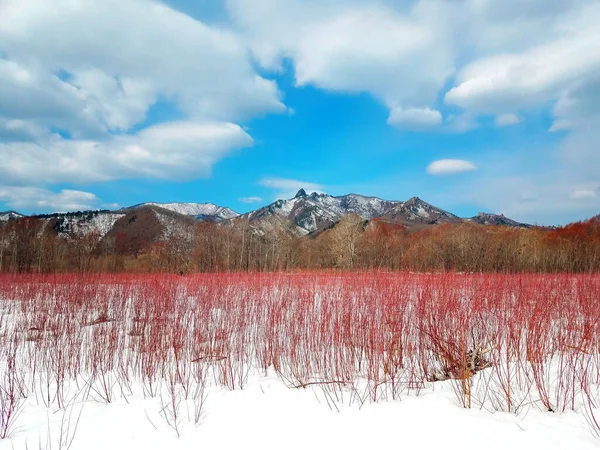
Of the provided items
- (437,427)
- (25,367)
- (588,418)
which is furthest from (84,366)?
(588,418)

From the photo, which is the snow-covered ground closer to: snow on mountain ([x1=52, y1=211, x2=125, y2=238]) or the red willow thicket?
the red willow thicket

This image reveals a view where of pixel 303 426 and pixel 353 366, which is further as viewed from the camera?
pixel 353 366

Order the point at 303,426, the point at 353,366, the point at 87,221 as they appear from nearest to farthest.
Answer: the point at 303,426 < the point at 353,366 < the point at 87,221

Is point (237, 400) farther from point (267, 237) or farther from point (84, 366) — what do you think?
point (267, 237)

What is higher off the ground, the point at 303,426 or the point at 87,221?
the point at 87,221

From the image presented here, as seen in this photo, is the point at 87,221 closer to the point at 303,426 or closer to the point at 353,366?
the point at 353,366

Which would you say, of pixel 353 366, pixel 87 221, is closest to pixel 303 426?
pixel 353 366

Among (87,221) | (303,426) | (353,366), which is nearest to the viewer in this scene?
(303,426)

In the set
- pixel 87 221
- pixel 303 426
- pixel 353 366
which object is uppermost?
pixel 87 221

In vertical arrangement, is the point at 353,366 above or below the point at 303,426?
above

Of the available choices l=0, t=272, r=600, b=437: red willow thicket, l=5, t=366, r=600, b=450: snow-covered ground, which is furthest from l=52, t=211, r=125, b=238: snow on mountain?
l=5, t=366, r=600, b=450: snow-covered ground

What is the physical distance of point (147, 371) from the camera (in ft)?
13.6

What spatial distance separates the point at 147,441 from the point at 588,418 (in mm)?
3825

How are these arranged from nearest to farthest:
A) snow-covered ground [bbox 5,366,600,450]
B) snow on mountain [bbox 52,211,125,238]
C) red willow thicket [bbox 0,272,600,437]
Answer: snow-covered ground [bbox 5,366,600,450], red willow thicket [bbox 0,272,600,437], snow on mountain [bbox 52,211,125,238]
